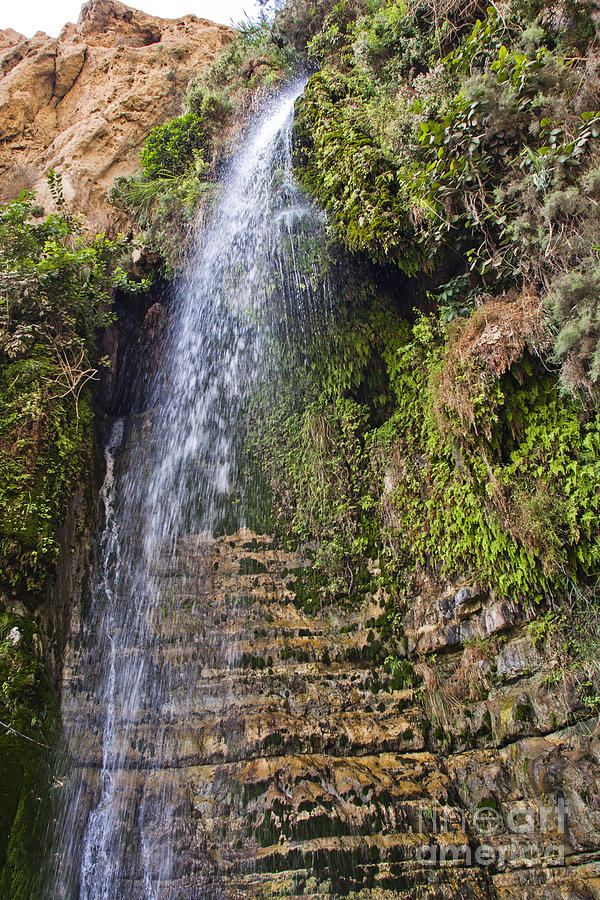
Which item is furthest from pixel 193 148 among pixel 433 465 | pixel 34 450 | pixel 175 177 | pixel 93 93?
pixel 433 465

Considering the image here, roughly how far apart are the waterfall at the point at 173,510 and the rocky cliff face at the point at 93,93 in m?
3.26

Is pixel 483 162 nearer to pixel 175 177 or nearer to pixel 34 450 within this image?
pixel 34 450

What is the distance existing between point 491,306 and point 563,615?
293 centimetres

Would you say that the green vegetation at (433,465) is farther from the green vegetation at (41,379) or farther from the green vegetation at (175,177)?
the green vegetation at (175,177)

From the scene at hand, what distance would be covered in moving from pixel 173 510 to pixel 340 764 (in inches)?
143

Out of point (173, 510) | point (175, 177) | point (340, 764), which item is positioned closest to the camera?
point (340, 764)

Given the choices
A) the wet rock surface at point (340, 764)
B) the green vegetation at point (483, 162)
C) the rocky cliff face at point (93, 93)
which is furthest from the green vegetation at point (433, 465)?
the rocky cliff face at point (93, 93)

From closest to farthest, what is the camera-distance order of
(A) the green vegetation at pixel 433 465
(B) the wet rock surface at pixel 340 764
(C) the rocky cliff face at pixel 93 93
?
(B) the wet rock surface at pixel 340 764
(A) the green vegetation at pixel 433 465
(C) the rocky cliff face at pixel 93 93

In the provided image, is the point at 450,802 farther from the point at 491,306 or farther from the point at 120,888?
the point at 491,306

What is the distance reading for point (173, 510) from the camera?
6855mm

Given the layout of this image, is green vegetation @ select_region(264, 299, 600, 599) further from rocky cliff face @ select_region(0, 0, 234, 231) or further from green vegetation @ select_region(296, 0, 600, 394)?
rocky cliff face @ select_region(0, 0, 234, 231)

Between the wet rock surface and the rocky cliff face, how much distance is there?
8147mm

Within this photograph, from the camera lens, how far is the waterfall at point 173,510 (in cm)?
459

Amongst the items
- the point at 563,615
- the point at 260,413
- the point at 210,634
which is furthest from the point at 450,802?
the point at 260,413
